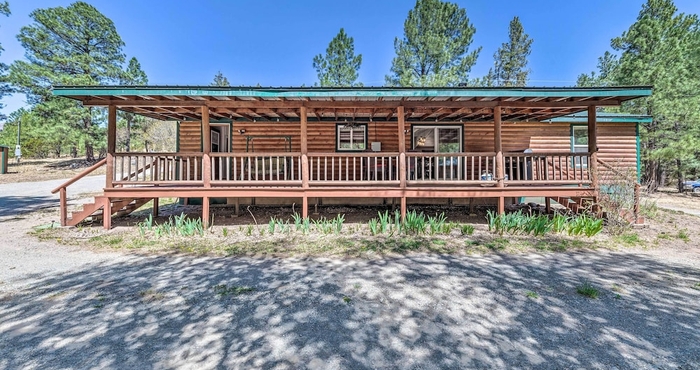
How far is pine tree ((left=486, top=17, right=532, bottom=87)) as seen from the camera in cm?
2902

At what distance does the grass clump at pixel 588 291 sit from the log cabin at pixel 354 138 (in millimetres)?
3598

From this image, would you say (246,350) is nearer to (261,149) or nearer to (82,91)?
(82,91)

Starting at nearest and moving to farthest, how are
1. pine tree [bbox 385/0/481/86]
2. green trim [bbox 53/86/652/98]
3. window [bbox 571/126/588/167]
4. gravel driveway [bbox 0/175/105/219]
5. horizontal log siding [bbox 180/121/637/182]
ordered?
green trim [bbox 53/86/652/98] < gravel driveway [bbox 0/175/105/219] < horizontal log siding [bbox 180/121/637/182] < window [bbox 571/126/588/167] < pine tree [bbox 385/0/481/86]

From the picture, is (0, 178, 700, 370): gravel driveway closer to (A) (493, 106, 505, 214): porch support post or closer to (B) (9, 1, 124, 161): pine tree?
(A) (493, 106, 505, 214): porch support post

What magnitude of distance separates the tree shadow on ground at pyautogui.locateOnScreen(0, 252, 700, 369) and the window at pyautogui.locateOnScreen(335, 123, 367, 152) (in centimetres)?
602

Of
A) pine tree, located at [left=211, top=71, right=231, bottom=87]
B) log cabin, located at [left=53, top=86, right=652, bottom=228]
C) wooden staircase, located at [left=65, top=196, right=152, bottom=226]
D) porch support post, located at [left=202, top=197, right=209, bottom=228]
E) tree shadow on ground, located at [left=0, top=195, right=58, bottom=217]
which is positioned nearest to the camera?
log cabin, located at [left=53, top=86, right=652, bottom=228]

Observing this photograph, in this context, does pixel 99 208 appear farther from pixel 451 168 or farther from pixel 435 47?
pixel 435 47

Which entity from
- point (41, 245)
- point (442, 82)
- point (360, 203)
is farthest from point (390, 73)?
point (41, 245)

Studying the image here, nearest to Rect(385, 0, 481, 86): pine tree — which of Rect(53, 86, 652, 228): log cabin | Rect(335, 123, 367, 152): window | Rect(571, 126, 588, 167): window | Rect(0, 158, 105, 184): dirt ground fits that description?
Rect(571, 126, 588, 167): window

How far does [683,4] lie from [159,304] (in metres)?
22.0

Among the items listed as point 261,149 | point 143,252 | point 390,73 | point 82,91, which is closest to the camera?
point 143,252

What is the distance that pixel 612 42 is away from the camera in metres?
16.0

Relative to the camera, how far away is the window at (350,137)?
33.4ft

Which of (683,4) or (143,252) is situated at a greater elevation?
(683,4)
